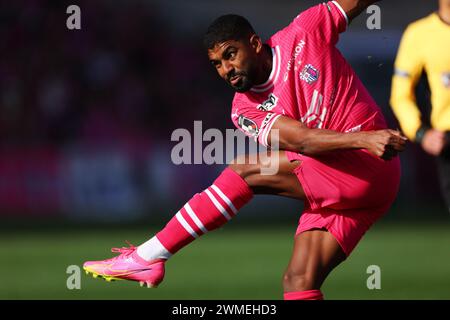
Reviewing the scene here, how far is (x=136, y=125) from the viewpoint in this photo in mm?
14828

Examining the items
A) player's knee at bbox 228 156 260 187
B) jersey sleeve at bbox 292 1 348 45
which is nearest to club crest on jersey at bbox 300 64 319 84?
jersey sleeve at bbox 292 1 348 45

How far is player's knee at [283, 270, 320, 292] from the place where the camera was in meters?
5.23

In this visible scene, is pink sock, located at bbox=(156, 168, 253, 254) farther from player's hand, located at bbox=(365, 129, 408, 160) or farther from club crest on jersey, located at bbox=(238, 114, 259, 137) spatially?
player's hand, located at bbox=(365, 129, 408, 160)

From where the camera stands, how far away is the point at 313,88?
5.22 metres

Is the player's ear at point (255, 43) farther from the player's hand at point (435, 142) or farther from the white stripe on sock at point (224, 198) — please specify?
the player's hand at point (435, 142)

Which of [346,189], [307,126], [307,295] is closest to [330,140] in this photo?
[307,126]

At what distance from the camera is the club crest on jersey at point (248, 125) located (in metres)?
5.27

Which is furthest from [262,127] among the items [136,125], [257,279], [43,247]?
[136,125]

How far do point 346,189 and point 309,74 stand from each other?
657mm

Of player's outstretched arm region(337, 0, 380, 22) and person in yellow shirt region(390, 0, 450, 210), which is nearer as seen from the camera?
person in yellow shirt region(390, 0, 450, 210)

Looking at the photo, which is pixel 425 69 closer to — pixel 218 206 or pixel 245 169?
pixel 245 169

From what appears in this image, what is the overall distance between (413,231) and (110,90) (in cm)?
530

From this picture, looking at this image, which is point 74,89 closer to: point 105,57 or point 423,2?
point 105,57

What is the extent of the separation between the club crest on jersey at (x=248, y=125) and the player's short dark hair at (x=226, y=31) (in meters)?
0.48
